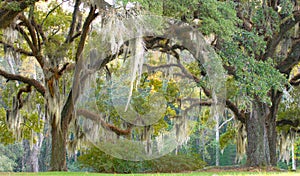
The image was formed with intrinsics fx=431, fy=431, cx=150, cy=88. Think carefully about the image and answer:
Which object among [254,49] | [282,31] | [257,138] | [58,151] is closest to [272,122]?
[257,138]

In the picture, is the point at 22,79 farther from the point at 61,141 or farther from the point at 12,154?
the point at 12,154

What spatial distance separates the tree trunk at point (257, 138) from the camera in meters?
12.7

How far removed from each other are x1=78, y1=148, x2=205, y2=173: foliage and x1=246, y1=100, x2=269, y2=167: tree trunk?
3523 millimetres

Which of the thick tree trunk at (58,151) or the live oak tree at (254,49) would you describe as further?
the thick tree trunk at (58,151)

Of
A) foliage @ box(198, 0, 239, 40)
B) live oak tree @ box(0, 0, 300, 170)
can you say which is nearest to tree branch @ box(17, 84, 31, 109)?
live oak tree @ box(0, 0, 300, 170)

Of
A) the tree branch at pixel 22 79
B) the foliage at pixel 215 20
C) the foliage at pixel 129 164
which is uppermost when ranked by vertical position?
the foliage at pixel 215 20

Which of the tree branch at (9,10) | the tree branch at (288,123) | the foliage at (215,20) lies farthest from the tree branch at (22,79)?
the tree branch at (288,123)

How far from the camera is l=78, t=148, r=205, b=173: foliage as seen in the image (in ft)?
50.0

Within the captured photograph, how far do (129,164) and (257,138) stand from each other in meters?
4.86

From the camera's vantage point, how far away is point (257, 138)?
1280cm

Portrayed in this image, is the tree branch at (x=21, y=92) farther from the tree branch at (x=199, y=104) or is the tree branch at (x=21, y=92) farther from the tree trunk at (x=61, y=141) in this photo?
the tree branch at (x=199, y=104)

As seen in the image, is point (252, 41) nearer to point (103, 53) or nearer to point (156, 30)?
point (156, 30)

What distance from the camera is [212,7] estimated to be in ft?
32.1

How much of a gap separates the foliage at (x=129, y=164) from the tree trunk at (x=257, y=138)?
3523mm
